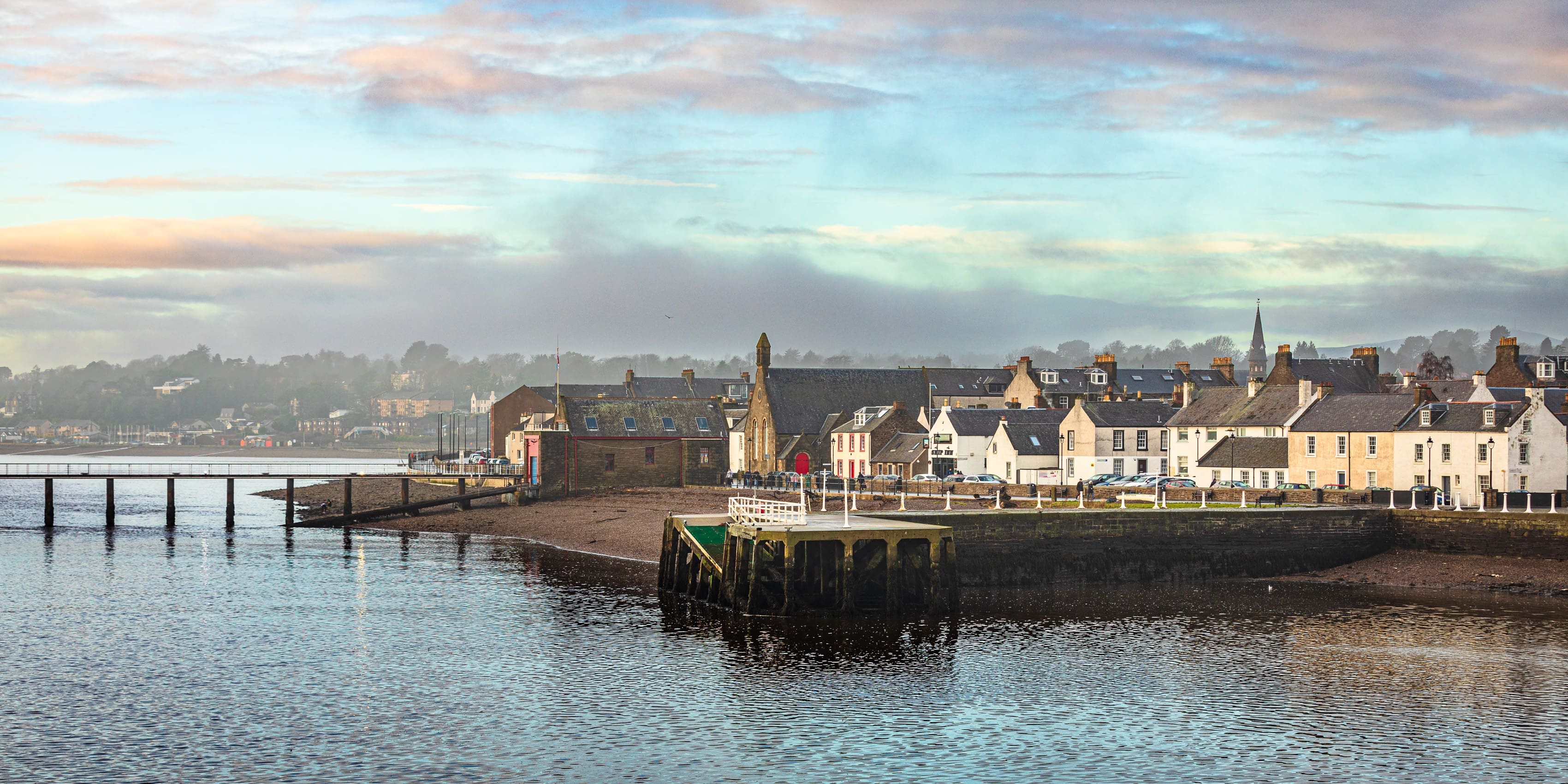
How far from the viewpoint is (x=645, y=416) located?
10406 cm

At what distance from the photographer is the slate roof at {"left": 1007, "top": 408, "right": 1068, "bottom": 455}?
89.6m

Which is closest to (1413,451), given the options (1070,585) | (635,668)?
(1070,585)

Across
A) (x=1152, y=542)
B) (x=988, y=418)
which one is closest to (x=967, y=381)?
(x=988, y=418)

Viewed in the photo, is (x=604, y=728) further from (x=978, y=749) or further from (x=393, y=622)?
(x=393, y=622)

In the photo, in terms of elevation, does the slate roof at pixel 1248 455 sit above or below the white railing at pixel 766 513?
above

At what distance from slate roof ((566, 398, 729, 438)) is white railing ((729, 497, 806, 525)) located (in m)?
51.5

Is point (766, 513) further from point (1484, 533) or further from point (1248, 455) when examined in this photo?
point (1248, 455)

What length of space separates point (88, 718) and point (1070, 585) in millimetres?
36125

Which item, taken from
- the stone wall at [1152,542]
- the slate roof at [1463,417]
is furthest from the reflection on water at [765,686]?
the slate roof at [1463,417]

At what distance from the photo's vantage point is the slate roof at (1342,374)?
117 meters

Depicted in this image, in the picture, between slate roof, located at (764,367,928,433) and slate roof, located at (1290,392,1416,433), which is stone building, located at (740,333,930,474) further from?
slate roof, located at (1290,392,1416,433)

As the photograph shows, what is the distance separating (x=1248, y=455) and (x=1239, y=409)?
227 inches

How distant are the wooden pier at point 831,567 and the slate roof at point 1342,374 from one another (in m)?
76.1

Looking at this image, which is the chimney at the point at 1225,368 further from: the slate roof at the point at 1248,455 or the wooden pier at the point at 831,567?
the wooden pier at the point at 831,567
